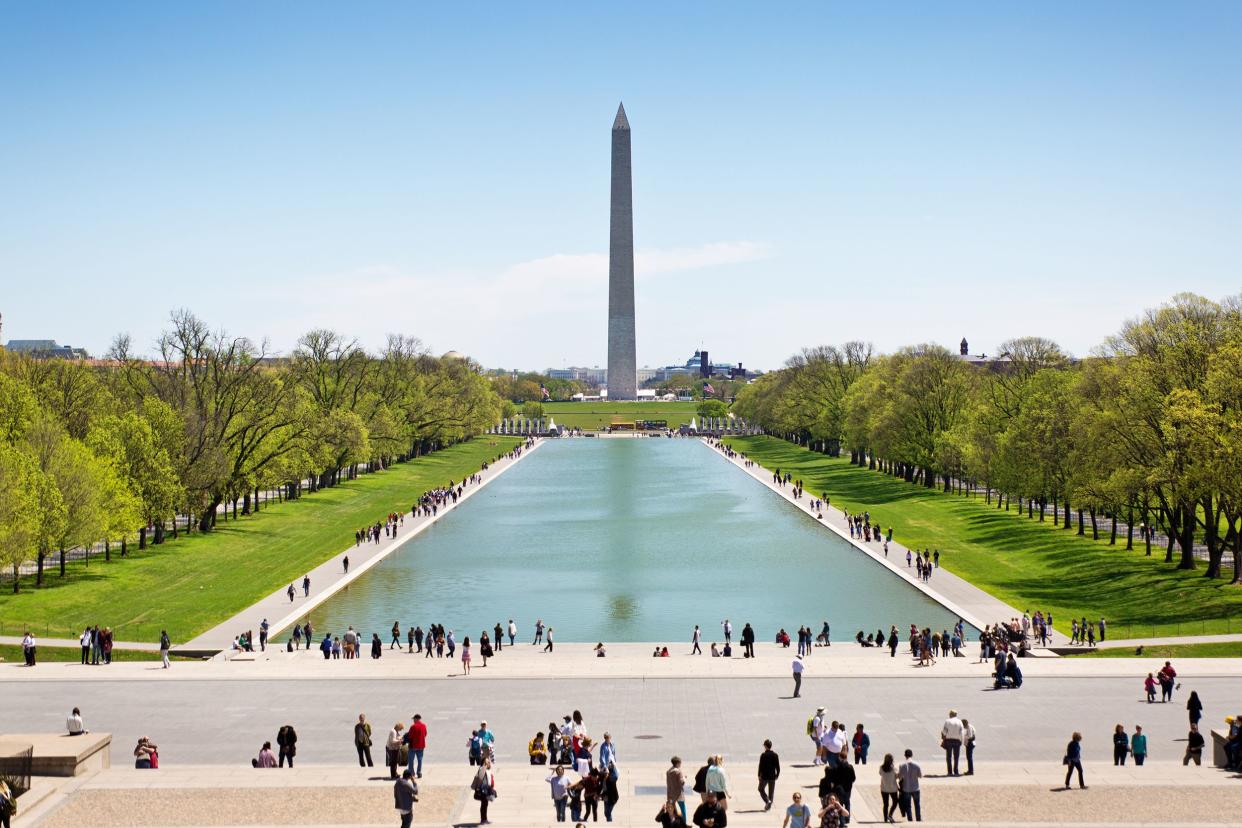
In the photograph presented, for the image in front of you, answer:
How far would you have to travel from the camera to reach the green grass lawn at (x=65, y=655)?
120ft

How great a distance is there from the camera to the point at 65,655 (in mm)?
36906

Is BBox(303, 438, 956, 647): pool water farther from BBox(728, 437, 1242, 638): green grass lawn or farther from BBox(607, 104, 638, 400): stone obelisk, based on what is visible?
BBox(607, 104, 638, 400): stone obelisk

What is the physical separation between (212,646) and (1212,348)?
40288 mm

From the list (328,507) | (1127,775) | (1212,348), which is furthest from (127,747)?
(328,507)

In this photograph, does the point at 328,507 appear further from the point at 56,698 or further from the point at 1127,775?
the point at 1127,775

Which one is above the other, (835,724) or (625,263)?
(625,263)

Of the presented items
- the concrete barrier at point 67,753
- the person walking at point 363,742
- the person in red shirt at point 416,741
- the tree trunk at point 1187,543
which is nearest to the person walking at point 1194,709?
the person in red shirt at point 416,741

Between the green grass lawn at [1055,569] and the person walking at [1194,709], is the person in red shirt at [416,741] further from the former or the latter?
the green grass lawn at [1055,569]

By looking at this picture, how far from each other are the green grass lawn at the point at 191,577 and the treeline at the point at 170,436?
1540 mm

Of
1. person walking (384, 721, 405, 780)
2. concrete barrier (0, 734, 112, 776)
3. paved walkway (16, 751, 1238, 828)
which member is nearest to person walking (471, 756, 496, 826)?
paved walkway (16, 751, 1238, 828)

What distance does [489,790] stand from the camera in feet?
64.8

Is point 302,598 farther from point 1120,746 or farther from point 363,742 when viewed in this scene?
point 1120,746

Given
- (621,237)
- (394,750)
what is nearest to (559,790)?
(394,750)

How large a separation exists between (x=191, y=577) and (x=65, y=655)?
1524 cm
